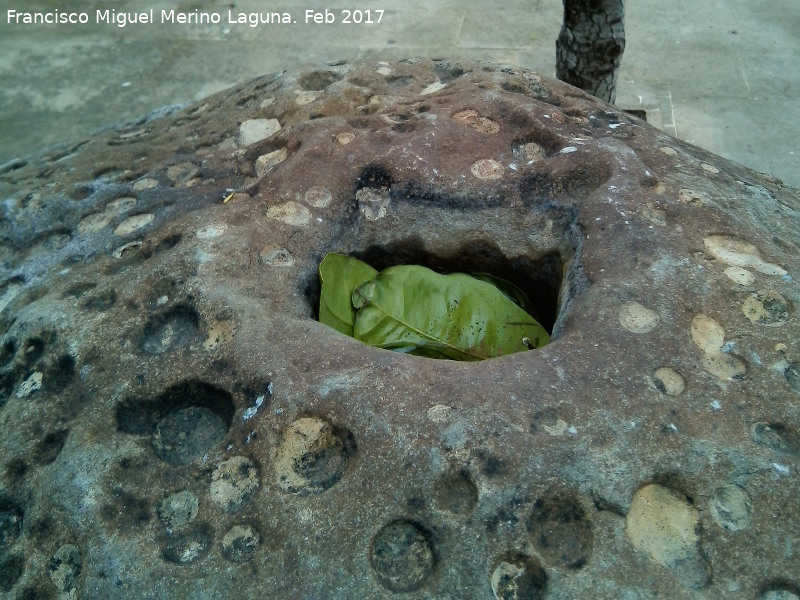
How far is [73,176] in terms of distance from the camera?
59.4 inches

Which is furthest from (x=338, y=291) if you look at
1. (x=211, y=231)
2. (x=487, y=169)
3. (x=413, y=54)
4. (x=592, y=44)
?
(x=413, y=54)

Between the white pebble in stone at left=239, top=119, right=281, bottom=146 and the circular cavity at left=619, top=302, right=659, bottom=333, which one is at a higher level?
the circular cavity at left=619, top=302, right=659, bottom=333

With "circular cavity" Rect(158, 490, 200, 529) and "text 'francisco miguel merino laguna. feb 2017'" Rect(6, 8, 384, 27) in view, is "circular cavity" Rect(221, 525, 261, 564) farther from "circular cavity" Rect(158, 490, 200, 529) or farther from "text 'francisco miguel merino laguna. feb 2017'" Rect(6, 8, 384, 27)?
"text 'francisco miguel merino laguna. feb 2017'" Rect(6, 8, 384, 27)

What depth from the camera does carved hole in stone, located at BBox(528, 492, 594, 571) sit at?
87cm

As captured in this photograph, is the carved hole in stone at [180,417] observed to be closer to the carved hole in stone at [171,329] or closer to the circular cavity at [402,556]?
the carved hole in stone at [171,329]

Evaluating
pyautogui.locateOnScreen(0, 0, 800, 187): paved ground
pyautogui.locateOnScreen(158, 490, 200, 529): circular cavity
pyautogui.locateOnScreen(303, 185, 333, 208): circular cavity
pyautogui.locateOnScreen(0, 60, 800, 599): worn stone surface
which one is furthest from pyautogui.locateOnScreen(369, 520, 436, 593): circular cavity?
pyautogui.locateOnScreen(0, 0, 800, 187): paved ground

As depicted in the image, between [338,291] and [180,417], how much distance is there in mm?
291

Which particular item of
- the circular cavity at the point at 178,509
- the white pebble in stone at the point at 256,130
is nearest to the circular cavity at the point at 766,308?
the circular cavity at the point at 178,509

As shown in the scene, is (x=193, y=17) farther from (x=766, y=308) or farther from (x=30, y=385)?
(x=766, y=308)

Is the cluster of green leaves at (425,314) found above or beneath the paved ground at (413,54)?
above

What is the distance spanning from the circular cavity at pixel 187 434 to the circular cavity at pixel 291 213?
0.33m

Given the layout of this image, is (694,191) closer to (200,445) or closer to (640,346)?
(640,346)

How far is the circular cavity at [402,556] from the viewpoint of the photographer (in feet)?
2.88

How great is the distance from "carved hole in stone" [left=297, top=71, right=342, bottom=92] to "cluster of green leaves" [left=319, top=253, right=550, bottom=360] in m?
0.51
